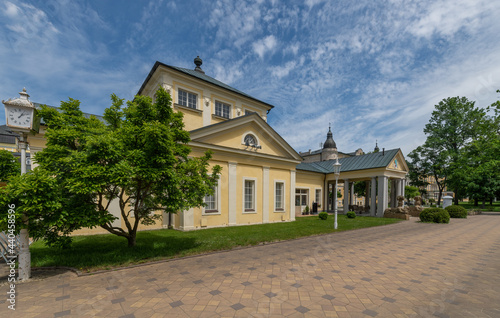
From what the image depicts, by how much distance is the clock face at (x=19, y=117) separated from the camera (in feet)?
18.5

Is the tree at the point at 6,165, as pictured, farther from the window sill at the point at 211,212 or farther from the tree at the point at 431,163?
the tree at the point at 431,163

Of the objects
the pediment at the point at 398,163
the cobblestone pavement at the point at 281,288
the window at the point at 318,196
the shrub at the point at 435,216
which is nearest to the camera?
the cobblestone pavement at the point at 281,288

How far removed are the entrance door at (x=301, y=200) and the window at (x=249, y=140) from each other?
10678 millimetres

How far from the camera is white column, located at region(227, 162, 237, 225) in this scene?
48.7 feet

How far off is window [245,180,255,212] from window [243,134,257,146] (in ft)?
9.47

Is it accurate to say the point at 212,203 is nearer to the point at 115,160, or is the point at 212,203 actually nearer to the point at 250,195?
the point at 250,195

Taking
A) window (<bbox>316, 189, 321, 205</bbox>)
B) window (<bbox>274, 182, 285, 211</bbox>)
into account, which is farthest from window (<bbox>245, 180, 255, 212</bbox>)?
window (<bbox>316, 189, 321, 205</bbox>)

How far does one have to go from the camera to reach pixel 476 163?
31781mm

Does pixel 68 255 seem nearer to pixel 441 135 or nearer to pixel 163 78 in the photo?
pixel 163 78

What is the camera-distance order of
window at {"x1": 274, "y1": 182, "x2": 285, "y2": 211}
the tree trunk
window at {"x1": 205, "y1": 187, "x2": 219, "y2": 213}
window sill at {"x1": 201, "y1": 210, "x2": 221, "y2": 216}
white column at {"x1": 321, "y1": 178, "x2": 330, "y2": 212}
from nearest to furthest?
the tree trunk < window sill at {"x1": 201, "y1": 210, "x2": 221, "y2": 216} < window at {"x1": 205, "y1": 187, "x2": 219, "y2": 213} < window at {"x1": 274, "y1": 182, "x2": 285, "y2": 211} < white column at {"x1": 321, "y1": 178, "x2": 330, "y2": 212}

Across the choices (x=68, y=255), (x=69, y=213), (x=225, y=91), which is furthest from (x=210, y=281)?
(x=225, y=91)

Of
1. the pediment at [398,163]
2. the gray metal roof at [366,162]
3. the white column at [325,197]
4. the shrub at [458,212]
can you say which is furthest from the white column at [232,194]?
the shrub at [458,212]

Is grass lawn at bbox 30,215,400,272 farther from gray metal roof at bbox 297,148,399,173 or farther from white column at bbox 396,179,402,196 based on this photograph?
white column at bbox 396,179,402,196

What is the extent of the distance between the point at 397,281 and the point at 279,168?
12611mm
